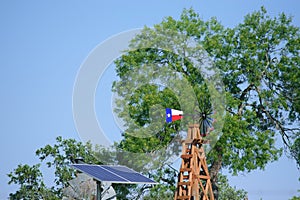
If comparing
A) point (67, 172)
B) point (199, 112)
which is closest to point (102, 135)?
point (199, 112)

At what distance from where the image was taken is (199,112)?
49.9ft

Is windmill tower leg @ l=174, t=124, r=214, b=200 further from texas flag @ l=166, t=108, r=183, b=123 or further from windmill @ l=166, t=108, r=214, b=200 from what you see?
texas flag @ l=166, t=108, r=183, b=123

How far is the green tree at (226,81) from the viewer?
50.2 ft

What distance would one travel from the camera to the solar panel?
9.16m

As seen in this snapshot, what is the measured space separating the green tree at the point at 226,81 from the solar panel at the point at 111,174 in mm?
4766

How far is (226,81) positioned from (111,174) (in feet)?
24.4

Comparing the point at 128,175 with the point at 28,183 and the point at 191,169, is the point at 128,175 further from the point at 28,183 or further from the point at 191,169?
the point at 28,183

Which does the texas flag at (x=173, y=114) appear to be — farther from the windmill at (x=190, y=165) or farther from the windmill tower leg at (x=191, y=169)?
the windmill tower leg at (x=191, y=169)

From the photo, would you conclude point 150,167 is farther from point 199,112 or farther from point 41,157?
point 41,157

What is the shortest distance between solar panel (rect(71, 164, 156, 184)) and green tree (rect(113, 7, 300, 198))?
477 cm

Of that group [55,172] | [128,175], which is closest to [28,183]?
[55,172]

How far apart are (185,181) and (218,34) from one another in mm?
5287

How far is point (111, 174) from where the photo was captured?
9750 mm

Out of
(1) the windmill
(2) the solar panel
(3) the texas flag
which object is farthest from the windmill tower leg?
(2) the solar panel
